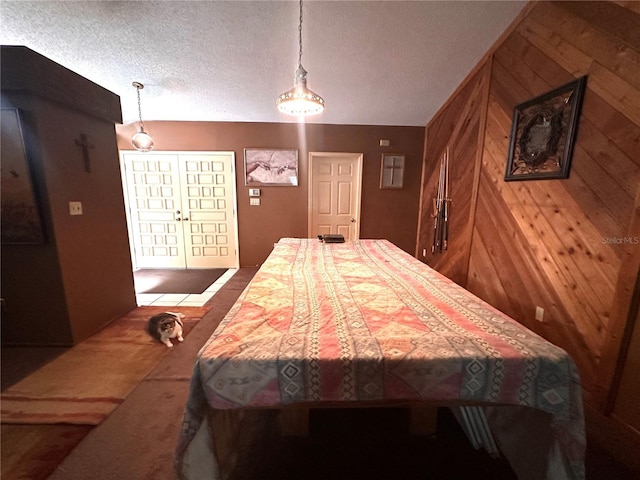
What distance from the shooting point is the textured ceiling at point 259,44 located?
2064mm

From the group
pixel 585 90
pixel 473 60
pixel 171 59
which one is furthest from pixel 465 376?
pixel 171 59

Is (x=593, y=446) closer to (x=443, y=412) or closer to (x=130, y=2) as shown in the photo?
(x=443, y=412)

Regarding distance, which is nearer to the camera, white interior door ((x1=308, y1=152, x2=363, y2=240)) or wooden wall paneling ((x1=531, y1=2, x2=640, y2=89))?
wooden wall paneling ((x1=531, y1=2, x2=640, y2=89))

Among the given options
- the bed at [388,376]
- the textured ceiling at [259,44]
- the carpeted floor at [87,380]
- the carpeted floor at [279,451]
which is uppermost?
the textured ceiling at [259,44]

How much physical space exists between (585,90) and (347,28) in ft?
6.16

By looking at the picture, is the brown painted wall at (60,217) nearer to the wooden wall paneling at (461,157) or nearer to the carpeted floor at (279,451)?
the carpeted floor at (279,451)

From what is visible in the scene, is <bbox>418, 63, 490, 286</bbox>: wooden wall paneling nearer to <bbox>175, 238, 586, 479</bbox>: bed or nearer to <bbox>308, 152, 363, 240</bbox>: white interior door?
<bbox>308, 152, 363, 240</bbox>: white interior door

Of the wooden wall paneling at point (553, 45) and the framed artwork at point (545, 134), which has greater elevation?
the wooden wall paneling at point (553, 45)

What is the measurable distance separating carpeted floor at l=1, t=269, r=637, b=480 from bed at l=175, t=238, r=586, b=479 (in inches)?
10.4

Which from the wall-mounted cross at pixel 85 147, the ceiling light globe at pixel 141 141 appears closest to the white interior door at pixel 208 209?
the ceiling light globe at pixel 141 141

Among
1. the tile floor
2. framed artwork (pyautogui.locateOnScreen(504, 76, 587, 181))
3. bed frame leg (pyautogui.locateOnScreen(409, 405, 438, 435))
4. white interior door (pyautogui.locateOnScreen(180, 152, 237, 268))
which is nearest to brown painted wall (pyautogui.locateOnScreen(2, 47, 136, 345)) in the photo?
the tile floor

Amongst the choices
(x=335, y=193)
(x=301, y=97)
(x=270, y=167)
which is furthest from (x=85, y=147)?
(x=335, y=193)

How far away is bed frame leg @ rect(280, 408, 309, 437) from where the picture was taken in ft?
4.12

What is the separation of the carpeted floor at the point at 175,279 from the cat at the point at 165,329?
1.19 meters
